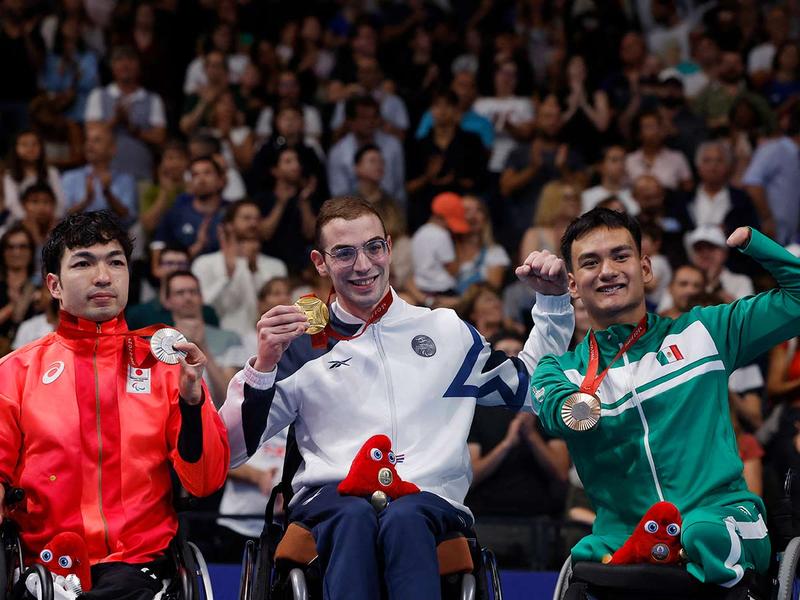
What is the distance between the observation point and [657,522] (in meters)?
3.83

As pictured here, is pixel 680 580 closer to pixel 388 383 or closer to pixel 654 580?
pixel 654 580

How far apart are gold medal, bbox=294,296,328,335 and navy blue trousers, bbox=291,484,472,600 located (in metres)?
0.58

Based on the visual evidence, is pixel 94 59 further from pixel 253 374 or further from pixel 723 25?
pixel 253 374

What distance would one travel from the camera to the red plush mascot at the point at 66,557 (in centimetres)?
395

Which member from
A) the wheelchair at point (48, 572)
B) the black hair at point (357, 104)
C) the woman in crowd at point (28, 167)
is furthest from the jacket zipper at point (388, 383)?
the black hair at point (357, 104)

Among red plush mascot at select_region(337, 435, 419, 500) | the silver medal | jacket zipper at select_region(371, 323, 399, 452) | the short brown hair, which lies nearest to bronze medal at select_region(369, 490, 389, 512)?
red plush mascot at select_region(337, 435, 419, 500)

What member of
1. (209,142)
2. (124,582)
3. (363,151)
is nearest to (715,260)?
(363,151)

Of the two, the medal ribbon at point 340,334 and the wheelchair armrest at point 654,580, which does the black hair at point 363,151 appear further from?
the wheelchair armrest at point 654,580

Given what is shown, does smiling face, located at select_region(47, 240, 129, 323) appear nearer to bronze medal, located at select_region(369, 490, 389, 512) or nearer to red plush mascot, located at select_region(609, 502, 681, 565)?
bronze medal, located at select_region(369, 490, 389, 512)

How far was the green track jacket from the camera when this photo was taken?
4016mm

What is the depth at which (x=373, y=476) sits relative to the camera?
4027 mm

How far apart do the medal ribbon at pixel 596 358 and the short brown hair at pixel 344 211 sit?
30.8 inches

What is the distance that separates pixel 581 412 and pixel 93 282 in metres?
1.58

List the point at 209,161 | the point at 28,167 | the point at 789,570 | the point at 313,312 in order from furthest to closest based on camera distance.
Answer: the point at 28,167 < the point at 209,161 < the point at 313,312 < the point at 789,570
